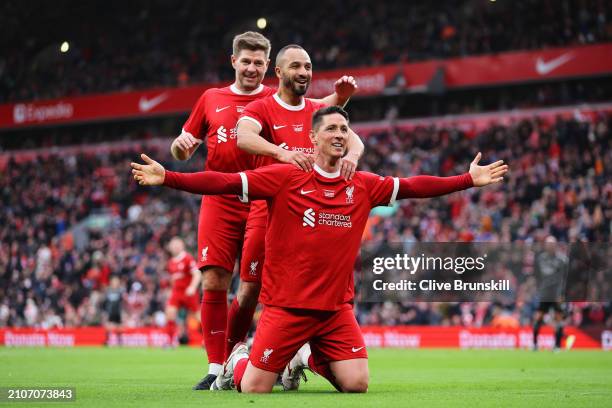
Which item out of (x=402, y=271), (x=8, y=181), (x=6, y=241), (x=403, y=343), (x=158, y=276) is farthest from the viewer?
(x=8, y=181)

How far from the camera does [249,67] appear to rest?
8812mm

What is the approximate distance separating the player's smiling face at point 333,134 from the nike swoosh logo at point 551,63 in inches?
937

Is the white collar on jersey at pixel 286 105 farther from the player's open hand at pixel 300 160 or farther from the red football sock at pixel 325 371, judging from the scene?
the red football sock at pixel 325 371

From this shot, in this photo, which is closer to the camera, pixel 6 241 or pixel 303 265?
pixel 303 265

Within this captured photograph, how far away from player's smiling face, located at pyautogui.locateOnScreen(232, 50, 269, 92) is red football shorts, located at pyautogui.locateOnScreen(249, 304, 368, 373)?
216 cm

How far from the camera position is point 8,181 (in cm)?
3903

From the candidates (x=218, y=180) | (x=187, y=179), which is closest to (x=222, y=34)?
(x=218, y=180)

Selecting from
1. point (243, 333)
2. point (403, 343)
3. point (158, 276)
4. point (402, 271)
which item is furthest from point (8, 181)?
point (243, 333)

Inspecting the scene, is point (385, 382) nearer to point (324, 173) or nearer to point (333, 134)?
point (324, 173)

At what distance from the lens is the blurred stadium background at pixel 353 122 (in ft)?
81.4

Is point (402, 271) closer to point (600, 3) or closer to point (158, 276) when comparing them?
point (158, 276)

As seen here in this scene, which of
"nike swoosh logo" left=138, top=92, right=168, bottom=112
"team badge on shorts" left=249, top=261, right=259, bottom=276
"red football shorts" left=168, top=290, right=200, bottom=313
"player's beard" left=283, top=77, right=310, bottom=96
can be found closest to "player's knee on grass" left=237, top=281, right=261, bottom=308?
"team badge on shorts" left=249, top=261, right=259, bottom=276

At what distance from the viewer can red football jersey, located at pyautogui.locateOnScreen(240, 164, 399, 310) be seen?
7535mm

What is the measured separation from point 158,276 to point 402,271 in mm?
16582
